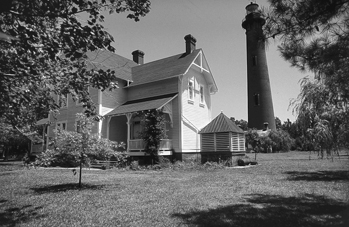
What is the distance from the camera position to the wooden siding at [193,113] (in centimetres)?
2134

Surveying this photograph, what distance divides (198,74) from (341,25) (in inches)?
765

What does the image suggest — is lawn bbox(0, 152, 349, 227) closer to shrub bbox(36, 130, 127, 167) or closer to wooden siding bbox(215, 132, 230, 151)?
shrub bbox(36, 130, 127, 167)

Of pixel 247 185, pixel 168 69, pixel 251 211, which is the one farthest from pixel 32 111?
pixel 168 69

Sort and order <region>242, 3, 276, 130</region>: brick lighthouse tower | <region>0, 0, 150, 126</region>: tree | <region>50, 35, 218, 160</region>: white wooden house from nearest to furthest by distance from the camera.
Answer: <region>0, 0, 150, 126</region>: tree, <region>50, 35, 218, 160</region>: white wooden house, <region>242, 3, 276, 130</region>: brick lighthouse tower

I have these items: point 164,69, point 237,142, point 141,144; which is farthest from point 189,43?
point 141,144

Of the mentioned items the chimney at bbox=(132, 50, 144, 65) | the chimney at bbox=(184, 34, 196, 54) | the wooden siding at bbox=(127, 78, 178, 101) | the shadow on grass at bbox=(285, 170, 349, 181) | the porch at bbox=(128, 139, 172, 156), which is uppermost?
the chimney at bbox=(132, 50, 144, 65)

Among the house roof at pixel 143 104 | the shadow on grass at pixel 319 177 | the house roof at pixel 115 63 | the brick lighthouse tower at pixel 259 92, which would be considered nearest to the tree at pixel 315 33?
the shadow on grass at pixel 319 177

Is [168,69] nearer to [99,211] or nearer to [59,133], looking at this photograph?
[59,133]

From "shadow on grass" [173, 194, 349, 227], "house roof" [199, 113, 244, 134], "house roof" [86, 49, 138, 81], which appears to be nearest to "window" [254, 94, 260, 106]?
"house roof" [86, 49, 138, 81]

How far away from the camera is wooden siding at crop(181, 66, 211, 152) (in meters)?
21.3

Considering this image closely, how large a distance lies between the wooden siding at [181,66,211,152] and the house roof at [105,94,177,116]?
160 centimetres

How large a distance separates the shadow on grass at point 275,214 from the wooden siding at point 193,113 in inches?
556

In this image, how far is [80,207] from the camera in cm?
656

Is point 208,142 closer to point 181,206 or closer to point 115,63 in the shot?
point 115,63
